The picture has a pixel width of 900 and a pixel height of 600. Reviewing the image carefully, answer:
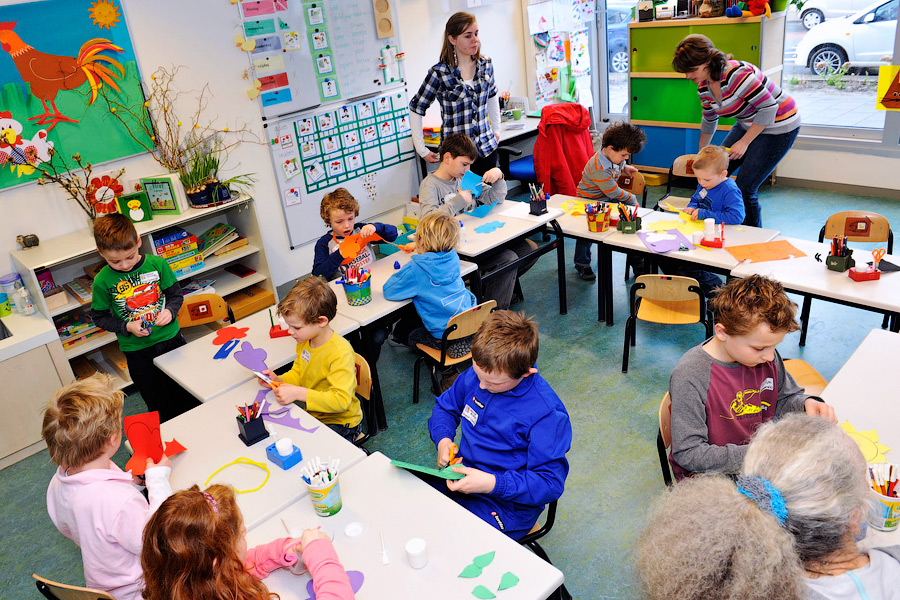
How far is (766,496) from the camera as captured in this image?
1203mm

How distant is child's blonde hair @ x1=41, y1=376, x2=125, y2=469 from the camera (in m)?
1.94

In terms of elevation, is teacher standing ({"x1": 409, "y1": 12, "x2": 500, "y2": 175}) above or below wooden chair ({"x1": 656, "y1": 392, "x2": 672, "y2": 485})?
above

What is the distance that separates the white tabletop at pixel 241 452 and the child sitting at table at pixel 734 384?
1.09m

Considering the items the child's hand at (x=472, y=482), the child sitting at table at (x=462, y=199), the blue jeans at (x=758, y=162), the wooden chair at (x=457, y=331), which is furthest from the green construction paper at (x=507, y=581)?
the blue jeans at (x=758, y=162)

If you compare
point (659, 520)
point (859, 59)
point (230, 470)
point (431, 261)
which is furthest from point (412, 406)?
point (859, 59)

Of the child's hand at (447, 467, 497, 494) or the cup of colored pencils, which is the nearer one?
the cup of colored pencils

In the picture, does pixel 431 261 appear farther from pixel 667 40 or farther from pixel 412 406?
pixel 667 40

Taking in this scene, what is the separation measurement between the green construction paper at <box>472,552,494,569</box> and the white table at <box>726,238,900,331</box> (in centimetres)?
215

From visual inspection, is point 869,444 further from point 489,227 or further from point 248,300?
point 248,300

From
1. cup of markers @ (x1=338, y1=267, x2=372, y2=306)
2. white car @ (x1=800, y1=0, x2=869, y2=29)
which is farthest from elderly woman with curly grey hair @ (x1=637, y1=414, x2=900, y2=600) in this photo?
white car @ (x1=800, y1=0, x2=869, y2=29)

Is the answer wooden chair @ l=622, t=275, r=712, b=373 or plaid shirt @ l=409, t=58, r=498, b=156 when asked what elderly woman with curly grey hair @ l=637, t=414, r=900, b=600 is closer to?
wooden chair @ l=622, t=275, r=712, b=373

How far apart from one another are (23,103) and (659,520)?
13.9 feet

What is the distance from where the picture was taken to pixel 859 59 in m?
5.79

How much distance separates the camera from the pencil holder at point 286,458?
7.22ft
